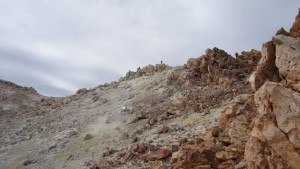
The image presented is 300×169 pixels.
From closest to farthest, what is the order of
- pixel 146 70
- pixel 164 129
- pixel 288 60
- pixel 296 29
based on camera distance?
pixel 288 60
pixel 296 29
pixel 164 129
pixel 146 70

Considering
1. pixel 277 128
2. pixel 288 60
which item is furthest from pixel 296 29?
pixel 277 128

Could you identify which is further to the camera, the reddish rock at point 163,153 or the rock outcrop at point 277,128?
Answer: the reddish rock at point 163,153

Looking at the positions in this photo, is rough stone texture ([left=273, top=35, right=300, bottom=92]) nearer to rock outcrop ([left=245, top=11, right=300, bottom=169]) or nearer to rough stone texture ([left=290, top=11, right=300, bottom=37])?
rock outcrop ([left=245, top=11, right=300, bottom=169])

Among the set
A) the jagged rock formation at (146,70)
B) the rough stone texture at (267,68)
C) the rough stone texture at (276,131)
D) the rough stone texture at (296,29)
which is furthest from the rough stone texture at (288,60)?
the jagged rock formation at (146,70)

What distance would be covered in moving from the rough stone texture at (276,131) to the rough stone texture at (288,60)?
179 centimetres

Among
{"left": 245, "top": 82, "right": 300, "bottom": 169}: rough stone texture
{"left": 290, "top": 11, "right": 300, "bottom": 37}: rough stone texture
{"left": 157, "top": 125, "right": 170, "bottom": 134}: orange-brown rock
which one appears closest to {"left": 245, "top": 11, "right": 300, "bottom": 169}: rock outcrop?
{"left": 245, "top": 82, "right": 300, "bottom": 169}: rough stone texture

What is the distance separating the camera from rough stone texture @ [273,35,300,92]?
1342 cm

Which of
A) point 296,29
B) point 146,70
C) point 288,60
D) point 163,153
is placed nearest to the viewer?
point 288,60

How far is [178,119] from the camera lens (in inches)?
821

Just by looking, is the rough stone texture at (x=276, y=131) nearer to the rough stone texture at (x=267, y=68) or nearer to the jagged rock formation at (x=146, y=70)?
the rough stone texture at (x=267, y=68)

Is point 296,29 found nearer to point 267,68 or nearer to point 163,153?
point 267,68

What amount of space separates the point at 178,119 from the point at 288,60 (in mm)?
8167

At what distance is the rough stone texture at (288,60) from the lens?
13418mm

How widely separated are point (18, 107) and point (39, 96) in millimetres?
5483
